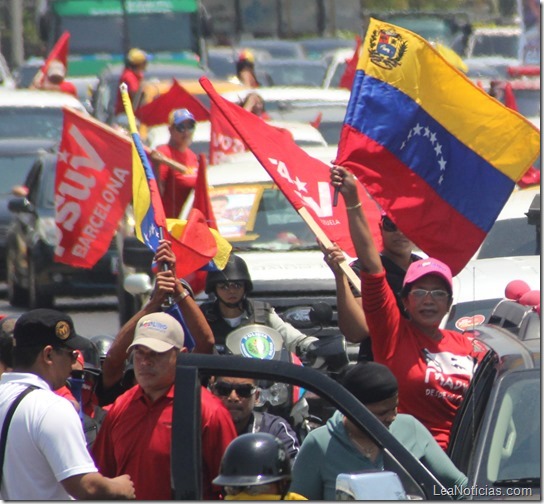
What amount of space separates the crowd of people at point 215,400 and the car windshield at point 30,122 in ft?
40.8

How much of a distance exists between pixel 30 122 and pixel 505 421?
1510 centimetres

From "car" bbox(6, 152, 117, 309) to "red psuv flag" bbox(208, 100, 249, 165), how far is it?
244 centimetres

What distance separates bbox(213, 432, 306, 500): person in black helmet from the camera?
4664mm

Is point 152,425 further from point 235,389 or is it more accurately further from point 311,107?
Answer: point 311,107

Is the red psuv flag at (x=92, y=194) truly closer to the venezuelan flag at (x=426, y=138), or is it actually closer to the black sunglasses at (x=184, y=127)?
the black sunglasses at (x=184, y=127)

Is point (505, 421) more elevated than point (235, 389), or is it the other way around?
point (505, 421)

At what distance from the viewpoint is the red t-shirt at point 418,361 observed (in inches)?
263

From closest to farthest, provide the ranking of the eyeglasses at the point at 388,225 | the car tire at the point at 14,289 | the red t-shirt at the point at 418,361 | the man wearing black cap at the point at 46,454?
the man wearing black cap at the point at 46,454 → the red t-shirt at the point at 418,361 → the eyeglasses at the point at 388,225 → the car tire at the point at 14,289

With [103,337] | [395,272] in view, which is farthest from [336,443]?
[103,337]

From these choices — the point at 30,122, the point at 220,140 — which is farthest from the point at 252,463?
the point at 30,122

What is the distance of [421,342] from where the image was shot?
6852 millimetres

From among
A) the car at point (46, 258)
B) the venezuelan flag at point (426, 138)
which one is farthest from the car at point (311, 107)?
the venezuelan flag at point (426, 138)

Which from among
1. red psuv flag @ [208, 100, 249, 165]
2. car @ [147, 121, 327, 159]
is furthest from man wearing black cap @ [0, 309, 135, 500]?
car @ [147, 121, 327, 159]

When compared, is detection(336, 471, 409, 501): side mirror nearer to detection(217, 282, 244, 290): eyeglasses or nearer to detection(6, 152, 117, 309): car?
detection(217, 282, 244, 290): eyeglasses
